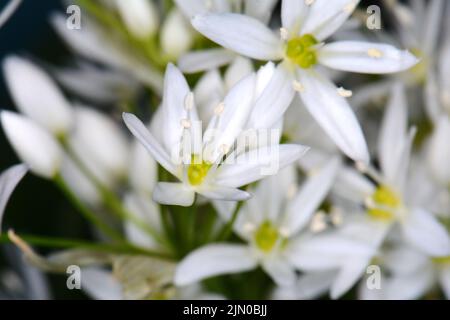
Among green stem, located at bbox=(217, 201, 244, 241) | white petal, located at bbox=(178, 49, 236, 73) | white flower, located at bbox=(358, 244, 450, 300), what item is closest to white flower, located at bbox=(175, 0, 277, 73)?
white petal, located at bbox=(178, 49, 236, 73)

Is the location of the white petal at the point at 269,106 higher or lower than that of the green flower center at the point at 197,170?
higher

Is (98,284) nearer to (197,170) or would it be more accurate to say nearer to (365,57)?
(197,170)

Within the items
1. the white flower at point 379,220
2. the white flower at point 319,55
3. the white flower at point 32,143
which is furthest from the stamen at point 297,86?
the white flower at point 32,143

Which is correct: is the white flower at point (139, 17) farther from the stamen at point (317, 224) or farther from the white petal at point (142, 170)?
the stamen at point (317, 224)

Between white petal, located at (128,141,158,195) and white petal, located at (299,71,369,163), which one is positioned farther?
white petal, located at (128,141,158,195)

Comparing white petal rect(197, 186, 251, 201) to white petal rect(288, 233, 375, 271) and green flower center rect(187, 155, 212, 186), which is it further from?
white petal rect(288, 233, 375, 271)
